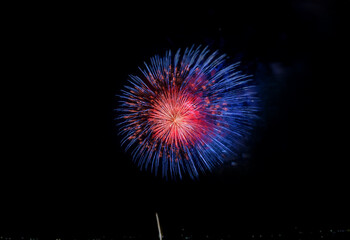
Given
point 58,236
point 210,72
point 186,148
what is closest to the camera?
point 210,72

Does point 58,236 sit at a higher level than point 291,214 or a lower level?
higher

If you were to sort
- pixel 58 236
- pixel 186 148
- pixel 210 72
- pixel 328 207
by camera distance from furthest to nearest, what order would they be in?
pixel 328 207 → pixel 58 236 → pixel 186 148 → pixel 210 72

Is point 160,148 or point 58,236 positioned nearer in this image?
point 160,148

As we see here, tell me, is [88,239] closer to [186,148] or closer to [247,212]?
[247,212]

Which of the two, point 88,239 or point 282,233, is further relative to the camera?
point 282,233

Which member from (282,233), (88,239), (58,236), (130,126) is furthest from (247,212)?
(130,126)

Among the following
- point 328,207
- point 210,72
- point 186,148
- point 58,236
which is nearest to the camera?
point 210,72

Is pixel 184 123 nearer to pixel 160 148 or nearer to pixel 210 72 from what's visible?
pixel 160 148

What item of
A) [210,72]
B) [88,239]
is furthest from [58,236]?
[210,72]

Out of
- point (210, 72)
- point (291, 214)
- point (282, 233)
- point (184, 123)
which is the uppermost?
point (210, 72)
